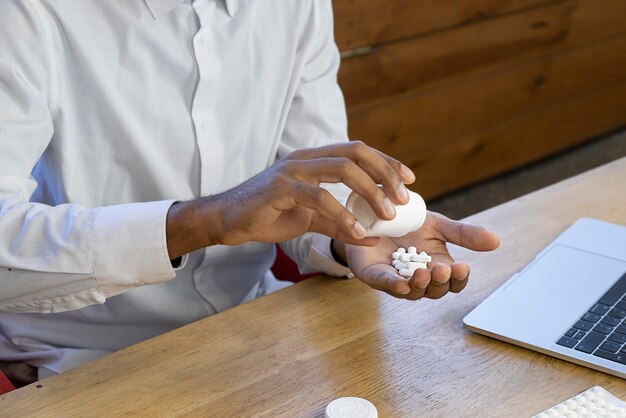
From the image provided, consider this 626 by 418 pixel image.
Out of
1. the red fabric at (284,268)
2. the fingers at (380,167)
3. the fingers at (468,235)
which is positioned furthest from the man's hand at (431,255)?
the red fabric at (284,268)

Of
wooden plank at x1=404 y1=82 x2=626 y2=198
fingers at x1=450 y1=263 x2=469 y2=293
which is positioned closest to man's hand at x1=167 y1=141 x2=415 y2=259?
fingers at x1=450 y1=263 x2=469 y2=293

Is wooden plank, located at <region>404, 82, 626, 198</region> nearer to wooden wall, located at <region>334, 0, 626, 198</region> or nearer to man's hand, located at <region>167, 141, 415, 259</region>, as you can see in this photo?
wooden wall, located at <region>334, 0, 626, 198</region>

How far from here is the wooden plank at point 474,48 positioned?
9.88 feet

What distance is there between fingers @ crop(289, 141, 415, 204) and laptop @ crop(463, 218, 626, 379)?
202mm

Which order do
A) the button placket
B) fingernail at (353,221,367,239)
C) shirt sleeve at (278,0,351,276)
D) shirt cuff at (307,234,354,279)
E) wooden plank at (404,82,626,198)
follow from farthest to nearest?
wooden plank at (404,82,626,198) < shirt sleeve at (278,0,351,276) < the button placket < shirt cuff at (307,234,354,279) < fingernail at (353,221,367,239)

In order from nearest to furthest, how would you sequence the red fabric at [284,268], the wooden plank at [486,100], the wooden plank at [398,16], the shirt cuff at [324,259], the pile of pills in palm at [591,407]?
1. the pile of pills in palm at [591,407]
2. the shirt cuff at [324,259]
3. the red fabric at [284,268]
4. the wooden plank at [398,16]
5. the wooden plank at [486,100]

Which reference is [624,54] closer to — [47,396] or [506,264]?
[506,264]

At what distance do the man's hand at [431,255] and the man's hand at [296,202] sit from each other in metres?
0.06

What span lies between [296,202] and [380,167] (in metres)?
0.11

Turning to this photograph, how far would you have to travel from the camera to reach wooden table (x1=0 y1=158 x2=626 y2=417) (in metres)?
1.03

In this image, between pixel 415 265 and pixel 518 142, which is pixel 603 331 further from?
pixel 518 142

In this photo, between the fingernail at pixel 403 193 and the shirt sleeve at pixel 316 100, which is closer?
the fingernail at pixel 403 193

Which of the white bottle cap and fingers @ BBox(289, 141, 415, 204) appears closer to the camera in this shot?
the white bottle cap

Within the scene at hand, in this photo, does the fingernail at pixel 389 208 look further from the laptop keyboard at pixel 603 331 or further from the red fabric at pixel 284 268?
the red fabric at pixel 284 268
